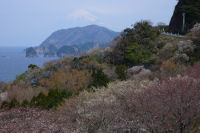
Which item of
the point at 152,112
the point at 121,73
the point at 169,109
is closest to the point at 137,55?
the point at 121,73

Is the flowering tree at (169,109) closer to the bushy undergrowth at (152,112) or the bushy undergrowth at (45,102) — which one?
the bushy undergrowth at (152,112)

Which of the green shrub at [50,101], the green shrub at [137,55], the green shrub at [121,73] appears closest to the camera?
the green shrub at [50,101]

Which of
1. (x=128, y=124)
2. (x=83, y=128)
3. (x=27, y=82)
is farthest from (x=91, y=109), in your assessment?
(x=27, y=82)

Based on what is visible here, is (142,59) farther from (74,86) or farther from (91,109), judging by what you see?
(91,109)

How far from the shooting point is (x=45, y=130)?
7641 millimetres

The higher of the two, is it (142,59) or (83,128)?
(142,59)

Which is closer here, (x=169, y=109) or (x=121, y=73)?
(x=169, y=109)

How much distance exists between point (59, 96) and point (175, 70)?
33.7ft

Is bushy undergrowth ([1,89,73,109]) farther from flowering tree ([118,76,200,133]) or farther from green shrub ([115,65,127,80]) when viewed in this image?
green shrub ([115,65,127,80])

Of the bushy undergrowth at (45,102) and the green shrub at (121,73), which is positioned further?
the green shrub at (121,73)

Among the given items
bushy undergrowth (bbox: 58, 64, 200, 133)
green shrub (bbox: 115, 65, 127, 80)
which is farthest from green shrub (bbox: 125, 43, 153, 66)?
bushy undergrowth (bbox: 58, 64, 200, 133)

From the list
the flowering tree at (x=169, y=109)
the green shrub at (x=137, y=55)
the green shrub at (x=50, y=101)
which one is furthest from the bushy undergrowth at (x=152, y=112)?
the green shrub at (x=137, y=55)

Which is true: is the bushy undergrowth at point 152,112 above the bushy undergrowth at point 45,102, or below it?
above

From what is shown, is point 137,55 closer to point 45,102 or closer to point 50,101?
point 50,101
